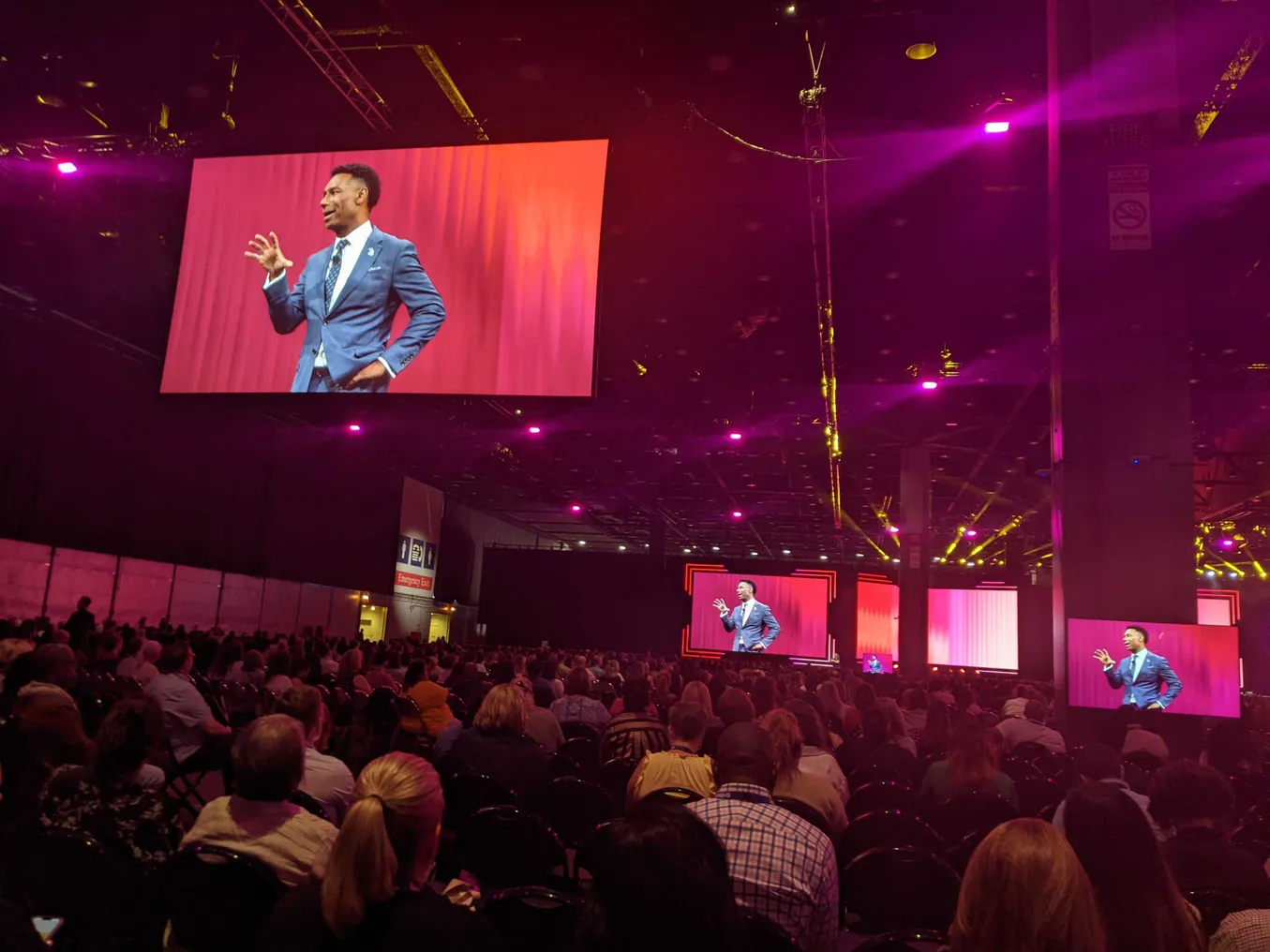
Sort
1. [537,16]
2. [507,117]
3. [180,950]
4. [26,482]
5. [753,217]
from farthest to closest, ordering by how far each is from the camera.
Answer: [26,482], [753,217], [507,117], [537,16], [180,950]

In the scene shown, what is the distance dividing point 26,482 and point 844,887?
46.6ft

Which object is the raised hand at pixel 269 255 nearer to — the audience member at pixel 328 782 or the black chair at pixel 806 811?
the audience member at pixel 328 782

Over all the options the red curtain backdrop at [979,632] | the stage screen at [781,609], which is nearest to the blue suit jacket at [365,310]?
the stage screen at [781,609]

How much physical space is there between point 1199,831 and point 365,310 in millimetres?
6818

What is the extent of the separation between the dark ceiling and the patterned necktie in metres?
1.00

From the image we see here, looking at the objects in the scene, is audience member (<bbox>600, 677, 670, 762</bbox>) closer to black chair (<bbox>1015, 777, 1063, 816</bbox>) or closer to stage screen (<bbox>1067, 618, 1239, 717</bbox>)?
black chair (<bbox>1015, 777, 1063, 816</bbox>)

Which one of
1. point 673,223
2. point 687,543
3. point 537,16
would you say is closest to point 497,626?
point 687,543

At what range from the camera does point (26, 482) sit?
1312cm

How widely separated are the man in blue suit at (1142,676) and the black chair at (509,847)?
4.76 metres

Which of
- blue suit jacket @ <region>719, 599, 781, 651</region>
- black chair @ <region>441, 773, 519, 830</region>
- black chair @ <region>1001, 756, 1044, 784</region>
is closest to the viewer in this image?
black chair @ <region>441, 773, 519, 830</region>

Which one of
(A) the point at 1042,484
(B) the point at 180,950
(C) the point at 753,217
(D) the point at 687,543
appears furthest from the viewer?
(D) the point at 687,543

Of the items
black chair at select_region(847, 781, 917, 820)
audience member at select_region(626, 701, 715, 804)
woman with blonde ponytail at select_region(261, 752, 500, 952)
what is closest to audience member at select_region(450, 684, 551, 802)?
audience member at select_region(626, 701, 715, 804)

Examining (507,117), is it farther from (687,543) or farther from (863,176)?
(687,543)

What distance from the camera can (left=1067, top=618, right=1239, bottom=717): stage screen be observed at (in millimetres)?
6109
